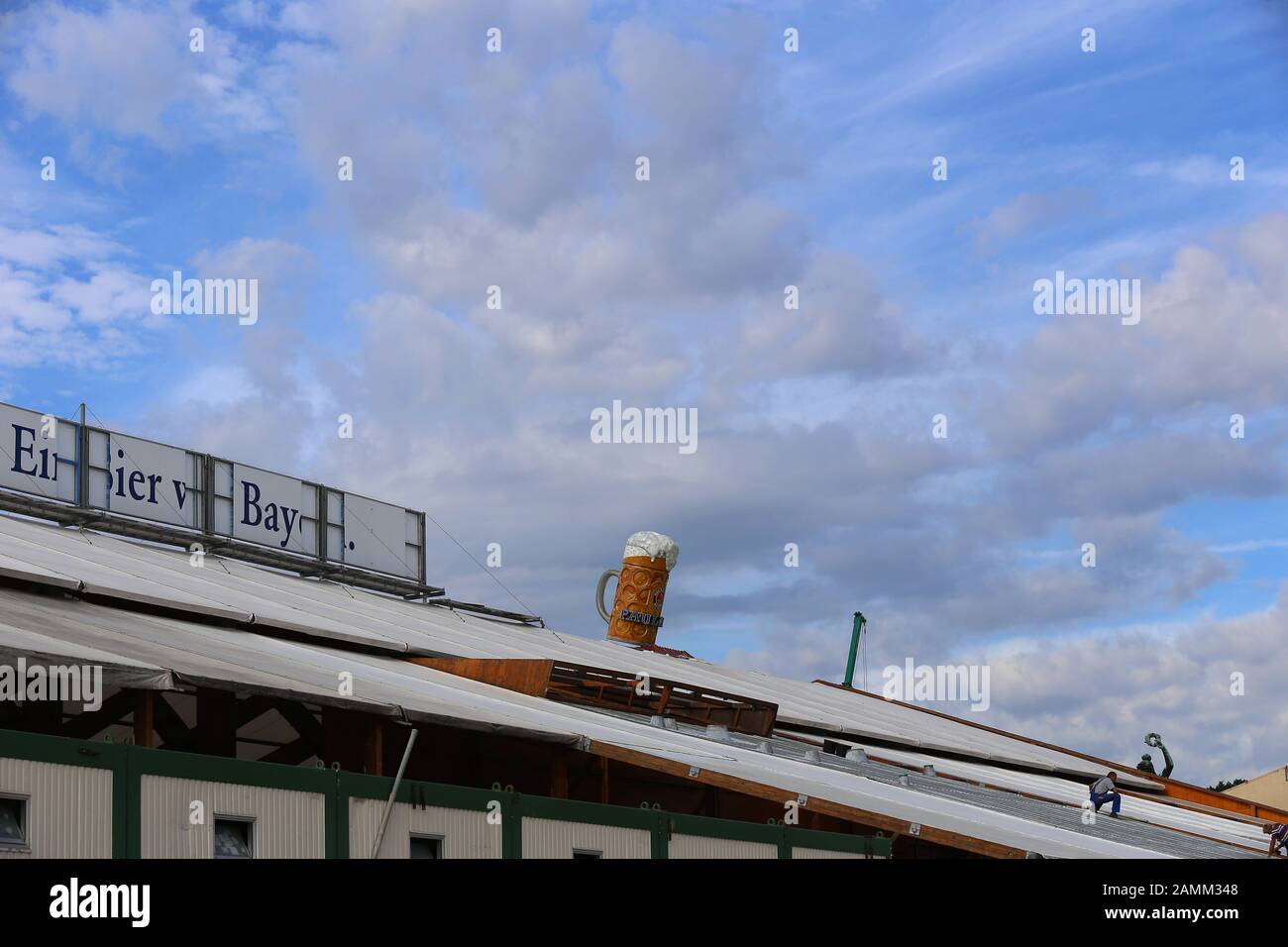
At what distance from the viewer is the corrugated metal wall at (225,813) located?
16.2 meters

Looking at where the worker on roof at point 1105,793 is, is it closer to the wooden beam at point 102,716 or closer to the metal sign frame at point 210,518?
the wooden beam at point 102,716

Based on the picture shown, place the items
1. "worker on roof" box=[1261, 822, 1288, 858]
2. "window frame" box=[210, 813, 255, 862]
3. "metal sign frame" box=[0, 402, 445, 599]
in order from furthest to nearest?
"metal sign frame" box=[0, 402, 445, 599] → "worker on roof" box=[1261, 822, 1288, 858] → "window frame" box=[210, 813, 255, 862]

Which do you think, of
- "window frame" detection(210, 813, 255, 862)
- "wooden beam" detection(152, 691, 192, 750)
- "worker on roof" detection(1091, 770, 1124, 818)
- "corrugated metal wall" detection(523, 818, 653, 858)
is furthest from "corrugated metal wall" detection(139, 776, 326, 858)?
"worker on roof" detection(1091, 770, 1124, 818)

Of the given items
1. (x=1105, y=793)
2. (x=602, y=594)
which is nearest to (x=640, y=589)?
(x=602, y=594)

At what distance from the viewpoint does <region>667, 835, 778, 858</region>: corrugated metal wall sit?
22.3 metres

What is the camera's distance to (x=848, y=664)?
72.6m

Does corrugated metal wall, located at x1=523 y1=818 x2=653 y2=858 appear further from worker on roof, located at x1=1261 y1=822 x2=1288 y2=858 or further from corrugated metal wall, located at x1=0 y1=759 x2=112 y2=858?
worker on roof, located at x1=1261 y1=822 x2=1288 y2=858

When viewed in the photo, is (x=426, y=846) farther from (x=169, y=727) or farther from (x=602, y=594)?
(x=602, y=594)

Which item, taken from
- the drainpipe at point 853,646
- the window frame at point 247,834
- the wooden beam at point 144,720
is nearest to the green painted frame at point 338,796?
the window frame at point 247,834

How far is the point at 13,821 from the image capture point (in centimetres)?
1495

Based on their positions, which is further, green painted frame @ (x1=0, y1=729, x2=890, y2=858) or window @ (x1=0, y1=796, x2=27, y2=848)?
green painted frame @ (x1=0, y1=729, x2=890, y2=858)

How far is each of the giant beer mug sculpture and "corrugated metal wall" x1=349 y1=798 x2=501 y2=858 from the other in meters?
32.5

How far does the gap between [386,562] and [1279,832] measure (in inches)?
1174
